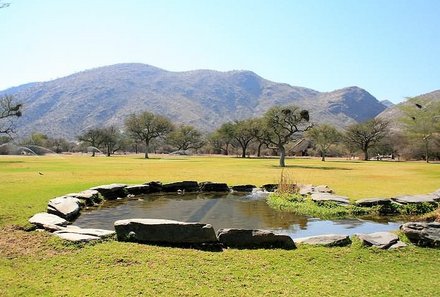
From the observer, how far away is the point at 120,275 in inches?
319

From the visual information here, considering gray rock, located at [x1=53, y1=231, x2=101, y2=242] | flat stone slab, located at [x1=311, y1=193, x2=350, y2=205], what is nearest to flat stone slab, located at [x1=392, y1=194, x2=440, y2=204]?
flat stone slab, located at [x1=311, y1=193, x2=350, y2=205]

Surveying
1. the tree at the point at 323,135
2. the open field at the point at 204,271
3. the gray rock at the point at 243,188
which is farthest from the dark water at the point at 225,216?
the tree at the point at 323,135

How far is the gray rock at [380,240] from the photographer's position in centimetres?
1017

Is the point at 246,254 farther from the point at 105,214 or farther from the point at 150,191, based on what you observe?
the point at 150,191

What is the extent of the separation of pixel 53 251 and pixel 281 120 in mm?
48207

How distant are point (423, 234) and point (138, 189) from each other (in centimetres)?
1577

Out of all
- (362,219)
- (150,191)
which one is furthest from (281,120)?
(362,219)

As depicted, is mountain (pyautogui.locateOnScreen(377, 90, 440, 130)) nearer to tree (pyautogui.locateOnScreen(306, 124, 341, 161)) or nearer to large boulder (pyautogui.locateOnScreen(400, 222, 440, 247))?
tree (pyautogui.locateOnScreen(306, 124, 341, 161))

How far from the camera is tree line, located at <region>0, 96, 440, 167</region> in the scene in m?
60.4

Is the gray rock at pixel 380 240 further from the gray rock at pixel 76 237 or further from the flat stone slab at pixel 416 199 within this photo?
the gray rock at pixel 76 237

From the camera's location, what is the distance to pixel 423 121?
7144 cm

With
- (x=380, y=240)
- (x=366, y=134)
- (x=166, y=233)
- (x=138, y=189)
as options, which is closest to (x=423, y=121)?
(x=366, y=134)

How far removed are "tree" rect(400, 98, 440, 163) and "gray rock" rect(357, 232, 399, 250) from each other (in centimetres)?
6297

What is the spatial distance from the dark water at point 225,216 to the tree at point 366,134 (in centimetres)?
7509
